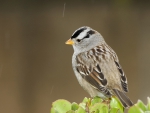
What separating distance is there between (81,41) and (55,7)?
1203mm

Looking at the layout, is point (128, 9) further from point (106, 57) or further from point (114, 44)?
point (106, 57)

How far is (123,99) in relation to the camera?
302 centimetres

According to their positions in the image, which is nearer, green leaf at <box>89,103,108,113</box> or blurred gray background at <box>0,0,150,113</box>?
green leaf at <box>89,103,108,113</box>

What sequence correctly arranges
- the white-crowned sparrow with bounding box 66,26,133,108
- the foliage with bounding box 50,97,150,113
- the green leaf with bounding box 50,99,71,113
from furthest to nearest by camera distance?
the white-crowned sparrow with bounding box 66,26,133,108 < the green leaf with bounding box 50,99,71,113 < the foliage with bounding box 50,97,150,113

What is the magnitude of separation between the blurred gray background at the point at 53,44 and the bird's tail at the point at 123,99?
1.84 meters

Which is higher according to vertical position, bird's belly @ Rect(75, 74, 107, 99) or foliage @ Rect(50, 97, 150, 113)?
bird's belly @ Rect(75, 74, 107, 99)

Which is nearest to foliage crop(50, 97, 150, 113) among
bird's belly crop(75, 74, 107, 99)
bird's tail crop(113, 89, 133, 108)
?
bird's tail crop(113, 89, 133, 108)

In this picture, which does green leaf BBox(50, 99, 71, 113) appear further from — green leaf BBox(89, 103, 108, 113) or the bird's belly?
the bird's belly

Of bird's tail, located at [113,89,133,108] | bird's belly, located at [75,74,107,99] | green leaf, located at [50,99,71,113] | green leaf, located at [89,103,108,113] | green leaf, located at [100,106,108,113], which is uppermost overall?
bird's belly, located at [75,74,107,99]

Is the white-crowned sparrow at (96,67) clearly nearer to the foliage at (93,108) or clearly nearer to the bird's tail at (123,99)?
the bird's tail at (123,99)

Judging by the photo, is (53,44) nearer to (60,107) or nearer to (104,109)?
(60,107)

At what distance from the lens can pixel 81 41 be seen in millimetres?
3887

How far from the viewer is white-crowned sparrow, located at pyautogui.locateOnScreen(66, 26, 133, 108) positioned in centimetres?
336

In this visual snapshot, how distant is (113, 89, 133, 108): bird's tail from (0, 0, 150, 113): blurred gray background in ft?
6.02
